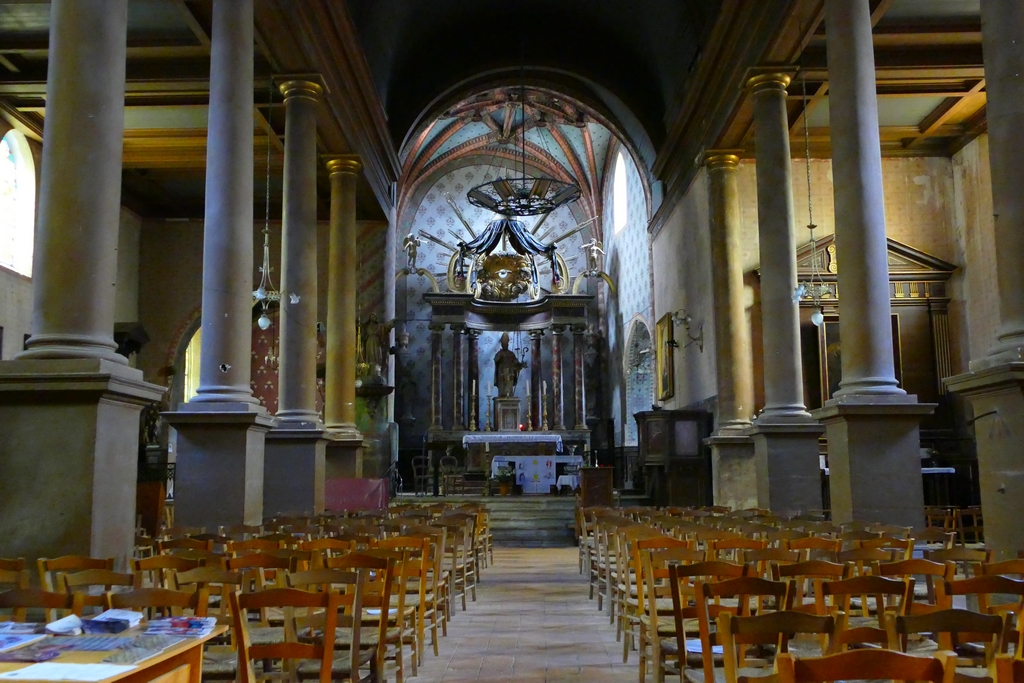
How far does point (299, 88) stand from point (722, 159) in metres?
7.13

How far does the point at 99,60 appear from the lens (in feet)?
20.7

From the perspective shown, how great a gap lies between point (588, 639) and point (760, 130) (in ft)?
27.6

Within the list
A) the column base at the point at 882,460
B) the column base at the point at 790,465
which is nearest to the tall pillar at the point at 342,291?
the column base at the point at 790,465

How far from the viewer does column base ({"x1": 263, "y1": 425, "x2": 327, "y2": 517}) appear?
12.0 m

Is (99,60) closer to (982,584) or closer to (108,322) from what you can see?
(108,322)

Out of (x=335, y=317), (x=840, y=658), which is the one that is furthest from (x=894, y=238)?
(x=840, y=658)

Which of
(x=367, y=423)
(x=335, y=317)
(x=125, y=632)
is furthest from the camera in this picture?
(x=367, y=423)

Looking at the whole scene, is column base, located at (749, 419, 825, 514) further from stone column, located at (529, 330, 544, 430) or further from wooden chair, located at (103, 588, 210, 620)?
stone column, located at (529, 330, 544, 430)

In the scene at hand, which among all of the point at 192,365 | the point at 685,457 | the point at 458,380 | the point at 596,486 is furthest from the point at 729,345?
the point at 192,365

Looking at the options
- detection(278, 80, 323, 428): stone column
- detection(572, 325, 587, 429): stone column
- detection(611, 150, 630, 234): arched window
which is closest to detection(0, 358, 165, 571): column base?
detection(278, 80, 323, 428): stone column

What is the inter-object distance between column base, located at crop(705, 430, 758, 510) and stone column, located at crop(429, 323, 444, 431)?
518 inches

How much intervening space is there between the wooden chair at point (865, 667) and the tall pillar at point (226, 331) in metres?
7.27

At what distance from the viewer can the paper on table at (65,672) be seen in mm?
2277

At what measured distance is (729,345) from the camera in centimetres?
1546
